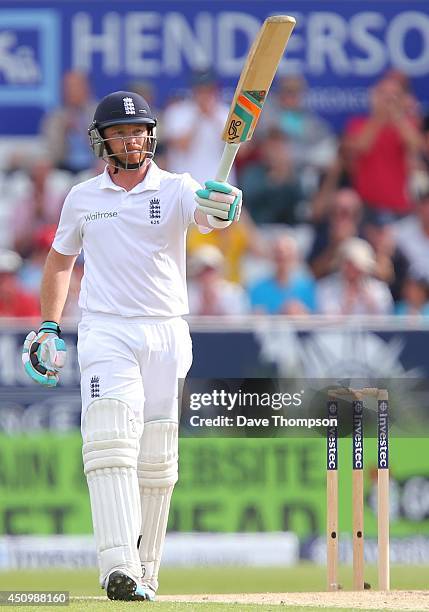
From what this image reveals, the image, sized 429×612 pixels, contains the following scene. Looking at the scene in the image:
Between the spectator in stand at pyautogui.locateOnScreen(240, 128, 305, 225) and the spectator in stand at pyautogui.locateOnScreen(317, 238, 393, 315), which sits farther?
the spectator in stand at pyautogui.locateOnScreen(240, 128, 305, 225)

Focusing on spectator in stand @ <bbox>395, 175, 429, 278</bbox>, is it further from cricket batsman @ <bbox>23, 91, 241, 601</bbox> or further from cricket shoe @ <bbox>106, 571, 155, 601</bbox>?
cricket shoe @ <bbox>106, 571, 155, 601</bbox>

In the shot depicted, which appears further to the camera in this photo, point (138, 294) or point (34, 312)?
point (34, 312)

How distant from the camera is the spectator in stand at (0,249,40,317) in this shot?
970 cm

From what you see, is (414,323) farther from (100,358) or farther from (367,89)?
(367,89)

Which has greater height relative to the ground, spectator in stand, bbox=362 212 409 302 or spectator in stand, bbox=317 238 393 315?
spectator in stand, bbox=362 212 409 302

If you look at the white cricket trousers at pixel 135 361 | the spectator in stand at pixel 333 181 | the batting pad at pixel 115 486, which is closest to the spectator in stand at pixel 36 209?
the spectator in stand at pixel 333 181

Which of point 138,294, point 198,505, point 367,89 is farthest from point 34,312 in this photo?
point 138,294

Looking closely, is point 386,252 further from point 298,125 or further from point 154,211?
point 154,211

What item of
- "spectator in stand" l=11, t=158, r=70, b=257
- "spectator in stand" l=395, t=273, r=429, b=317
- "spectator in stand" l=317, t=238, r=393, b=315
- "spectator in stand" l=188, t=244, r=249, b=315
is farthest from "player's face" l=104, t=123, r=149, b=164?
"spectator in stand" l=11, t=158, r=70, b=257

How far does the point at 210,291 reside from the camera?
10.1m

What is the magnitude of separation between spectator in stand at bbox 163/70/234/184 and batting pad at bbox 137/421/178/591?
20.3 ft

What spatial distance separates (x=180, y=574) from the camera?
7.41 metres

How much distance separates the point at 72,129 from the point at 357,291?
2.95m

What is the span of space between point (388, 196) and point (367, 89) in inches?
39.6
